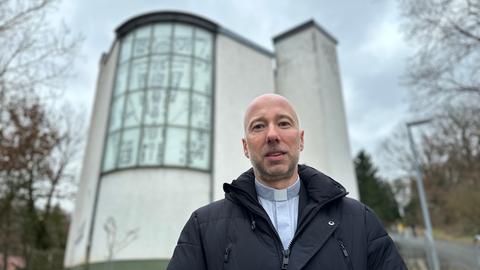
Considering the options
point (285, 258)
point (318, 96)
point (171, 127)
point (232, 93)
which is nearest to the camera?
point (285, 258)

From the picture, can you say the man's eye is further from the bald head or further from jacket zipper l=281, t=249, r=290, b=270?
jacket zipper l=281, t=249, r=290, b=270

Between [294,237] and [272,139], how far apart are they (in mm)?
492

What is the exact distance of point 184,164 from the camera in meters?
13.9

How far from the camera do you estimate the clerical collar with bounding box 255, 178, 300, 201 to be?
6.54 ft

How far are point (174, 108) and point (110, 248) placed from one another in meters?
5.47

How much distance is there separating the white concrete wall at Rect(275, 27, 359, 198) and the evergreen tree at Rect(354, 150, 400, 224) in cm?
1637

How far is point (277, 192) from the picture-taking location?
78.5 inches

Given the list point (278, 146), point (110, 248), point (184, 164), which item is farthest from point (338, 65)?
point (278, 146)

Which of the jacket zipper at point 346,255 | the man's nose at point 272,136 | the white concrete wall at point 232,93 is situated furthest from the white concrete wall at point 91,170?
the jacket zipper at point 346,255

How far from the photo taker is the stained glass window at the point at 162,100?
1402cm

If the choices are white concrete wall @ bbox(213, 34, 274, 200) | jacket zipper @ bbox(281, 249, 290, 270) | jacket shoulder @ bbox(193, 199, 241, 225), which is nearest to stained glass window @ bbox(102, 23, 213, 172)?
white concrete wall @ bbox(213, 34, 274, 200)

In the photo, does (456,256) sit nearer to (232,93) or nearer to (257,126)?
(232,93)

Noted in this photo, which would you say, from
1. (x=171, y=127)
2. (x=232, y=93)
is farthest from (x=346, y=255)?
(x=232, y=93)

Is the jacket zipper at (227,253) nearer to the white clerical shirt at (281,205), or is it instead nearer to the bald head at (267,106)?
the white clerical shirt at (281,205)
